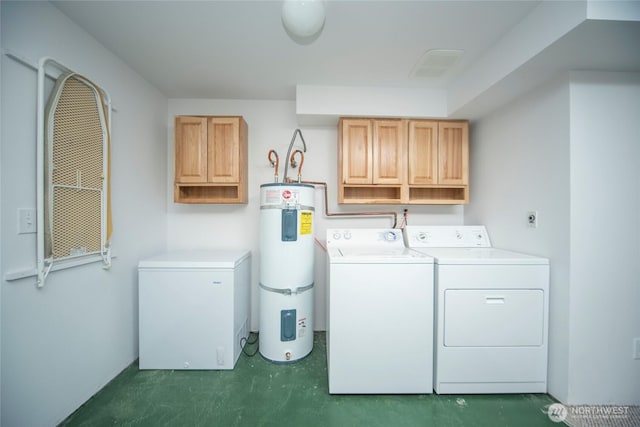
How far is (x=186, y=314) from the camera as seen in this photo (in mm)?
1773

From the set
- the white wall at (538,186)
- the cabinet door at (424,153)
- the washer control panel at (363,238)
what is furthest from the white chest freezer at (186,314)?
the white wall at (538,186)

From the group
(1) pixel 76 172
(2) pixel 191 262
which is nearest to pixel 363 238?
(2) pixel 191 262

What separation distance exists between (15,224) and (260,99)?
1.95 m

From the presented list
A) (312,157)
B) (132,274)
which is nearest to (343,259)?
(312,157)

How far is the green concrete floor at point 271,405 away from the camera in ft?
4.55

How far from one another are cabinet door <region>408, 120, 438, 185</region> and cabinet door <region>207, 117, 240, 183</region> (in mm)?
1588

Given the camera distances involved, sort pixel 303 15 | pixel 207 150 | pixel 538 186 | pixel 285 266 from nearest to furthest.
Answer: pixel 303 15
pixel 538 186
pixel 285 266
pixel 207 150

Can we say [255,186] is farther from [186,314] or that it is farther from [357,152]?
[186,314]

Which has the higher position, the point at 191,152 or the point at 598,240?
the point at 191,152

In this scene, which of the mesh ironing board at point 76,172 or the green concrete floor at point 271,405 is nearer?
the mesh ironing board at point 76,172

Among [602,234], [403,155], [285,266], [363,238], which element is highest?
[403,155]

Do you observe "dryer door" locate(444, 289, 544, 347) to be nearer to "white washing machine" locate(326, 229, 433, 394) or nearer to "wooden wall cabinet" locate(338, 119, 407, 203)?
"white washing machine" locate(326, 229, 433, 394)

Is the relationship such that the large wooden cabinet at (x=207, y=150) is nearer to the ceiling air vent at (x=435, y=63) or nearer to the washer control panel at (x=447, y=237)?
the ceiling air vent at (x=435, y=63)

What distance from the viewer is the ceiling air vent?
1671mm
